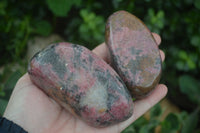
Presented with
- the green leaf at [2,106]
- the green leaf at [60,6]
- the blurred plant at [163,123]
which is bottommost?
the blurred plant at [163,123]

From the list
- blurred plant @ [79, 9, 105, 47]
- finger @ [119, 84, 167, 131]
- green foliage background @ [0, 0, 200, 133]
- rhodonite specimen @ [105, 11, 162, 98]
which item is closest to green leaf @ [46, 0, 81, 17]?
green foliage background @ [0, 0, 200, 133]

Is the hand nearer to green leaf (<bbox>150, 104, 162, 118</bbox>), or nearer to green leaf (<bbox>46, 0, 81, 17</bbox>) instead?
green leaf (<bbox>150, 104, 162, 118</bbox>)

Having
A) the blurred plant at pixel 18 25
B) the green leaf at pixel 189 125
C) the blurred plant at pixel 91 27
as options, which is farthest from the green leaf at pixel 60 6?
the green leaf at pixel 189 125

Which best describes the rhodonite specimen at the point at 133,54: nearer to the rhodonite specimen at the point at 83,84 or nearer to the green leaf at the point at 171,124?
the rhodonite specimen at the point at 83,84

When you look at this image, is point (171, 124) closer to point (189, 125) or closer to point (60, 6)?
point (189, 125)

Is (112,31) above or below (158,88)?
above

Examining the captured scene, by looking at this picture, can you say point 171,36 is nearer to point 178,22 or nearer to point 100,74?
point 178,22

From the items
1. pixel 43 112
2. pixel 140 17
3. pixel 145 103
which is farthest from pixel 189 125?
pixel 43 112

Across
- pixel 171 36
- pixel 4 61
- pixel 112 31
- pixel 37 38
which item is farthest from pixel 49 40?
pixel 171 36
